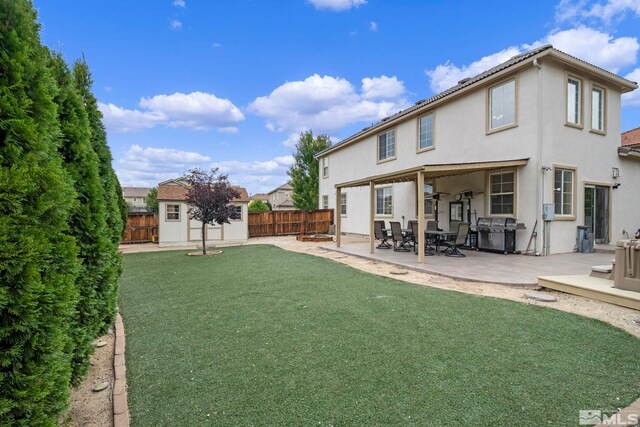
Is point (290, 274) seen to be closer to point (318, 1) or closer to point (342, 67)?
point (318, 1)

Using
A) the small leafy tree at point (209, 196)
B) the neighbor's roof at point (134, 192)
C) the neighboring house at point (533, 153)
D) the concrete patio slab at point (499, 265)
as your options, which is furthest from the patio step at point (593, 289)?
the neighbor's roof at point (134, 192)

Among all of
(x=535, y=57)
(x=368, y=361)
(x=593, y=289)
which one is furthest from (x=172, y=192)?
(x=593, y=289)

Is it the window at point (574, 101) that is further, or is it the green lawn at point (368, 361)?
the window at point (574, 101)

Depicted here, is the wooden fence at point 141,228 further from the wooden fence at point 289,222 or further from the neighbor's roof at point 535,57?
the neighbor's roof at point 535,57

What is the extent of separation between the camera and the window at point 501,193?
1038 centimetres

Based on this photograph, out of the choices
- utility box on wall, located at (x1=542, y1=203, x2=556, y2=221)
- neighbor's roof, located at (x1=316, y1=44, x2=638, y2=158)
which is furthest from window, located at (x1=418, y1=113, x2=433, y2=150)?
utility box on wall, located at (x1=542, y1=203, x2=556, y2=221)

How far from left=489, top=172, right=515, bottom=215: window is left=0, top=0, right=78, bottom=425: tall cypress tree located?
1168 centimetres

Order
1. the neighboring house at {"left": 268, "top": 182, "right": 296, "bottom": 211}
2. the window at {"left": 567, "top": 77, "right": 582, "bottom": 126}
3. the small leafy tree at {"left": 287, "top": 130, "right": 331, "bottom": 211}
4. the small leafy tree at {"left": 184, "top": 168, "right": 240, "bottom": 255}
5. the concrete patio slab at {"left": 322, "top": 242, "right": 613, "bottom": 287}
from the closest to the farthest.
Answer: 1. the concrete patio slab at {"left": 322, "top": 242, "right": 613, "bottom": 287}
2. the window at {"left": 567, "top": 77, "right": 582, "bottom": 126}
3. the small leafy tree at {"left": 184, "top": 168, "right": 240, "bottom": 255}
4. the small leafy tree at {"left": 287, "top": 130, "right": 331, "bottom": 211}
5. the neighboring house at {"left": 268, "top": 182, "right": 296, "bottom": 211}

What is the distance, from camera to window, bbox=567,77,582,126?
33.2ft

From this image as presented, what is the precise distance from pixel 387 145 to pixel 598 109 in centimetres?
836

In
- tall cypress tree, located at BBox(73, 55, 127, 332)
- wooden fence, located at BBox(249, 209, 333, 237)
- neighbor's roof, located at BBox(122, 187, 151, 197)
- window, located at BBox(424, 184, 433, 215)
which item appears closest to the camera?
tall cypress tree, located at BBox(73, 55, 127, 332)

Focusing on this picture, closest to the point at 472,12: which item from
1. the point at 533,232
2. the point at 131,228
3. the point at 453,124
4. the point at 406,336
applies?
the point at 453,124

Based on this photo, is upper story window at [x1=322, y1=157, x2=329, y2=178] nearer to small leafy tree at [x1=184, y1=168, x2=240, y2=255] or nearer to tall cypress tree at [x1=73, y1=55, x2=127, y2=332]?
small leafy tree at [x1=184, y1=168, x2=240, y2=255]

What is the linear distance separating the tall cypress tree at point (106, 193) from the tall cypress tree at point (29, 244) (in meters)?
1.33
